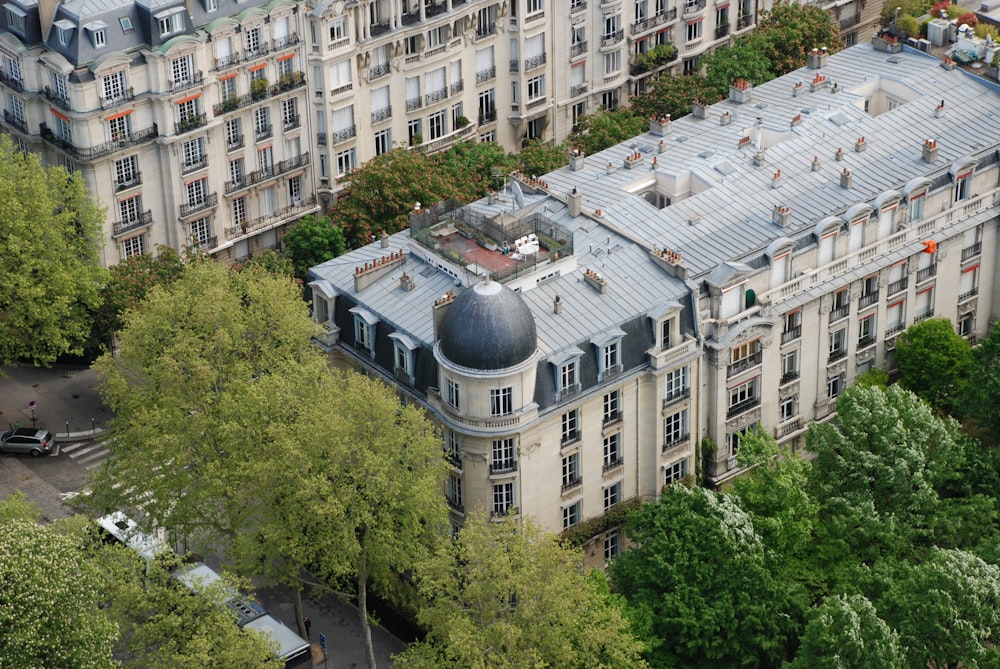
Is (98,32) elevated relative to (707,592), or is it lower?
elevated

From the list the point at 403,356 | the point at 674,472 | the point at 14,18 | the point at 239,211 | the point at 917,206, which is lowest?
the point at 674,472

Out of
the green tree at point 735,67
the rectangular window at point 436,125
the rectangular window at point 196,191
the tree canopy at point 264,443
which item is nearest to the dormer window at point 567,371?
the tree canopy at point 264,443

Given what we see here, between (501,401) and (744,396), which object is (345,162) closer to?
(744,396)

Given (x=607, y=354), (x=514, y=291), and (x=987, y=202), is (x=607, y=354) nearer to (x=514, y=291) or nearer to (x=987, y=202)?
(x=514, y=291)

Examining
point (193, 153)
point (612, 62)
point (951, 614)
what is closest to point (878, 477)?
point (951, 614)

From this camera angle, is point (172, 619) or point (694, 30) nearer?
point (172, 619)

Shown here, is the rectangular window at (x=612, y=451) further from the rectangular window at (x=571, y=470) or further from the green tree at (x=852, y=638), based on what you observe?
the green tree at (x=852, y=638)

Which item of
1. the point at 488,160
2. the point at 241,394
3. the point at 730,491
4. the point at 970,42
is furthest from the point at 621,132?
the point at 241,394
